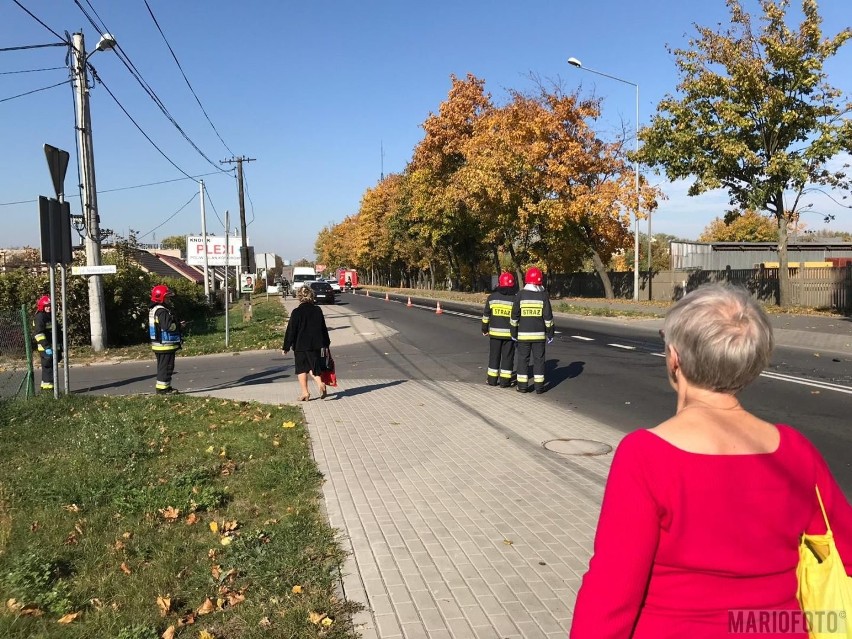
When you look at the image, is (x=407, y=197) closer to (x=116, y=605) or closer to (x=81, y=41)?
(x=81, y=41)

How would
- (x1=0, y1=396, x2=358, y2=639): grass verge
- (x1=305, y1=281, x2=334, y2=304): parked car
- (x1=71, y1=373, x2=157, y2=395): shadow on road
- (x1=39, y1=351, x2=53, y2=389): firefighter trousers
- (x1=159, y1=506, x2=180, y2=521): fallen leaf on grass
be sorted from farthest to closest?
(x1=305, y1=281, x2=334, y2=304): parked car
(x1=71, y1=373, x2=157, y2=395): shadow on road
(x1=39, y1=351, x2=53, y2=389): firefighter trousers
(x1=159, y1=506, x2=180, y2=521): fallen leaf on grass
(x1=0, y1=396, x2=358, y2=639): grass verge

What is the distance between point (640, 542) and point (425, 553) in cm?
294

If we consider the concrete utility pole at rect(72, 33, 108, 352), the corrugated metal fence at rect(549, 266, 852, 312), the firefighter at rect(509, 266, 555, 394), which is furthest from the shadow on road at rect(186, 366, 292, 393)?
the corrugated metal fence at rect(549, 266, 852, 312)

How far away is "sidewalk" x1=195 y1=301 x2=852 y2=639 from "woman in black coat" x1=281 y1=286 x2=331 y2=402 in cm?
62

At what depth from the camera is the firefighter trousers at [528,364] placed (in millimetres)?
10086

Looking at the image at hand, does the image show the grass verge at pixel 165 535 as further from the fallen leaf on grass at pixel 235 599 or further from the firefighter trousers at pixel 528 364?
the firefighter trousers at pixel 528 364

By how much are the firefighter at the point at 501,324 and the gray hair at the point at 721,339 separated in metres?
8.44

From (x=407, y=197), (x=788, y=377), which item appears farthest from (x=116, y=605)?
(x=407, y=197)

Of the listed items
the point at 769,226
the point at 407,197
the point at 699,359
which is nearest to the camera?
the point at 699,359

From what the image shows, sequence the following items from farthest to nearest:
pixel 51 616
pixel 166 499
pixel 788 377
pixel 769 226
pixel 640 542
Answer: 1. pixel 769 226
2. pixel 788 377
3. pixel 166 499
4. pixel 51 616
5. pixel 640 542

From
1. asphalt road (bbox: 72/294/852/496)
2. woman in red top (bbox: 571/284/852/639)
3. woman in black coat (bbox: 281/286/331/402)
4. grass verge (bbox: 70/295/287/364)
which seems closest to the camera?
woman in red top (bbox: 571/284/852/639)

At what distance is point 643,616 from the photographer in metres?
1.52

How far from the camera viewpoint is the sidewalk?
3.46 m

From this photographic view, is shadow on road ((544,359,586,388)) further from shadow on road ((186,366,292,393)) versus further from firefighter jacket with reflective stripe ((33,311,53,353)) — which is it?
firefighter jacket with reflective stripe ((33,311,53,353))
